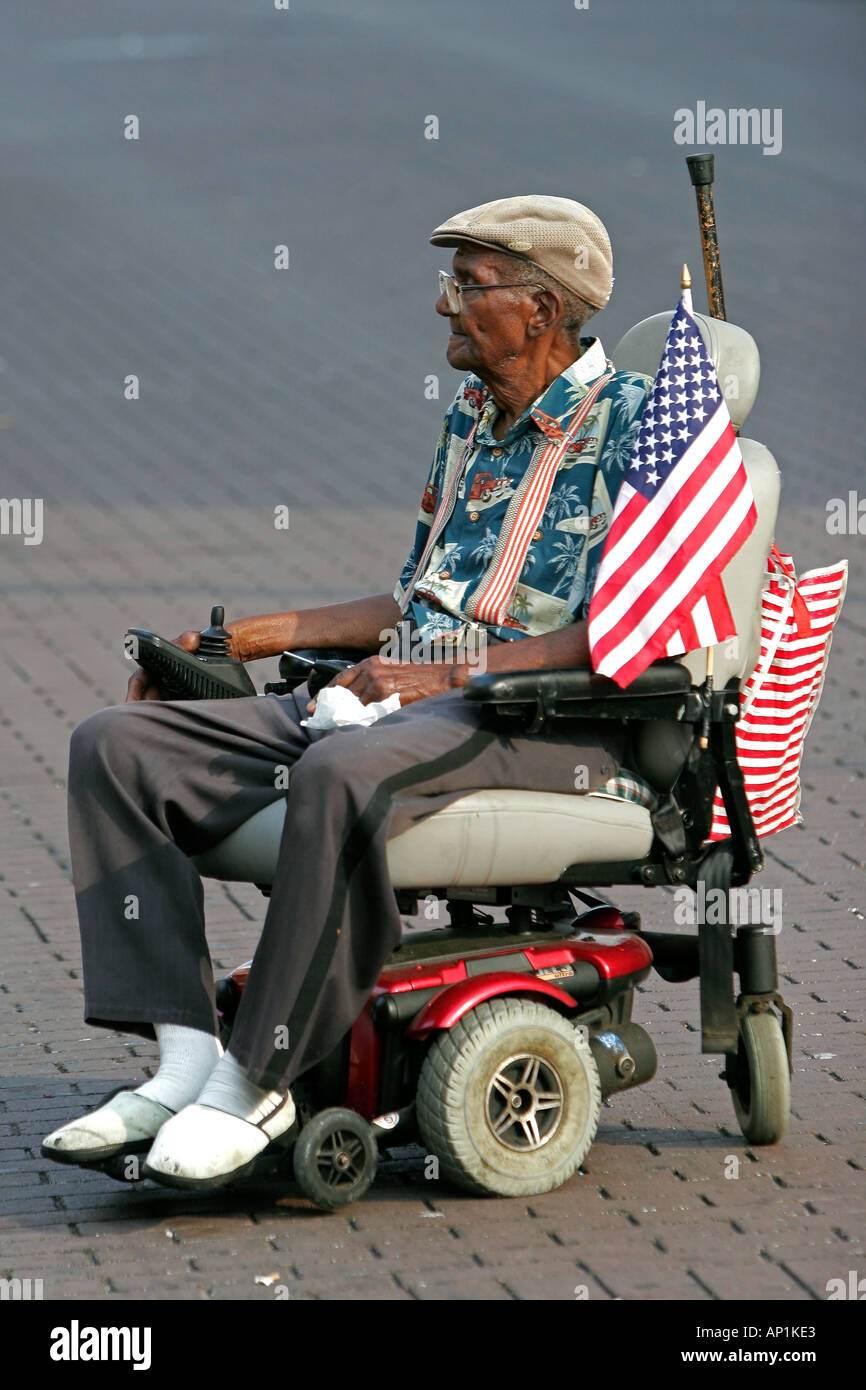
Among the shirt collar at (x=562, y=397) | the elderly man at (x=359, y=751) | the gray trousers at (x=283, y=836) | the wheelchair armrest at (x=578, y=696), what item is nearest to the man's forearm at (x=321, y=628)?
the elderly man at (x=359, y=751)

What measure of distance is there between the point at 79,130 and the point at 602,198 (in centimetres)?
486

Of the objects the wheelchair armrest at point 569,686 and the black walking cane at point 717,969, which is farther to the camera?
the black walking cane at point 717,969

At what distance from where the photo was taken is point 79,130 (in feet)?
58.8

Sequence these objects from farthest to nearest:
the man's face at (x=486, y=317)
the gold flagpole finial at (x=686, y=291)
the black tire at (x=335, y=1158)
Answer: the man's face at (x=486, y=317)
the gold flagpole finial at (x=686, y=291)
the black tire at (x=335, y=1158)

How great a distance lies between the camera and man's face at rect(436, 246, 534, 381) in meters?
4.19

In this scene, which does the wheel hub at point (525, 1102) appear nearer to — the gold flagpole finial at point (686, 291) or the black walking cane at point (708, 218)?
the gold flagpole finial at point (686, 291)

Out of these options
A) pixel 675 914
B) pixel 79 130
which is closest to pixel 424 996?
pixel 675 914

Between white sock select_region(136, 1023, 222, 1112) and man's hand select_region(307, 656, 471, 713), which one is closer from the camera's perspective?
white sock select_region(136, 1023, 222, 1112)

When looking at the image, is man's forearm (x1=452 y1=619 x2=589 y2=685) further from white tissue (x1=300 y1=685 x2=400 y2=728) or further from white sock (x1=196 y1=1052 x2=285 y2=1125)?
white sock (x1=196 y1=1052 x2=285 y2=1125)

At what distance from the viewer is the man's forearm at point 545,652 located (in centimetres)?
394

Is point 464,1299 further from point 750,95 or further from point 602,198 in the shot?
point 750,95

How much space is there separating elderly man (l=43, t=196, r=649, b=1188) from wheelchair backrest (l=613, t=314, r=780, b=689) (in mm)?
171

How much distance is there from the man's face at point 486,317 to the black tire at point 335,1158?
149 centimetres

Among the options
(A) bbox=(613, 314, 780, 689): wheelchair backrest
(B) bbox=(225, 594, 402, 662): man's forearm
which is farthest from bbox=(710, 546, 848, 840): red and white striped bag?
(B) bbox=(225, 594, 402, 662): man's forearm
